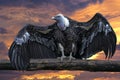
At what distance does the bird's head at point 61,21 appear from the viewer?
8596 mm

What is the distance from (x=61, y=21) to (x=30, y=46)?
1034 millimetres

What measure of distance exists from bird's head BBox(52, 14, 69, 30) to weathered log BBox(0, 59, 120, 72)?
1412mm

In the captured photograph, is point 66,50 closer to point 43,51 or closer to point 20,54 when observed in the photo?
point 43,51

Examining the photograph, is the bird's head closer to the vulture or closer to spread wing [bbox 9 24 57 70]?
the vulture

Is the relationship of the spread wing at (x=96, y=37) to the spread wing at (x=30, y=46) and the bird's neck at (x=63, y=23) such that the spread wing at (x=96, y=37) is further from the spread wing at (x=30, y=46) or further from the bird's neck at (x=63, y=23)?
the spread wing at (x=30, y=46)

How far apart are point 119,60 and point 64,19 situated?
207 cm

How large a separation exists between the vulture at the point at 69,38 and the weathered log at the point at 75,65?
0.91 m

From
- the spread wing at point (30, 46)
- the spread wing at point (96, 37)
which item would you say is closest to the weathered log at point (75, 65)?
the spread wing at point (30, 46)

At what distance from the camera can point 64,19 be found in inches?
342

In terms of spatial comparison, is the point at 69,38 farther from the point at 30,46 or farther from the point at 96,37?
the point at 30,46

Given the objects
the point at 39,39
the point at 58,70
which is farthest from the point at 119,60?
the point at 39,39

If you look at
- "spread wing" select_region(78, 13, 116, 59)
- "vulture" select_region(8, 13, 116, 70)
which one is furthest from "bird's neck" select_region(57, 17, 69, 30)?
"spread wing" select_region(78, 13, 116, 59)

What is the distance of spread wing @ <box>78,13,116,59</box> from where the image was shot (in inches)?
345

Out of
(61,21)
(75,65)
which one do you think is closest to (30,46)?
(61,21)
